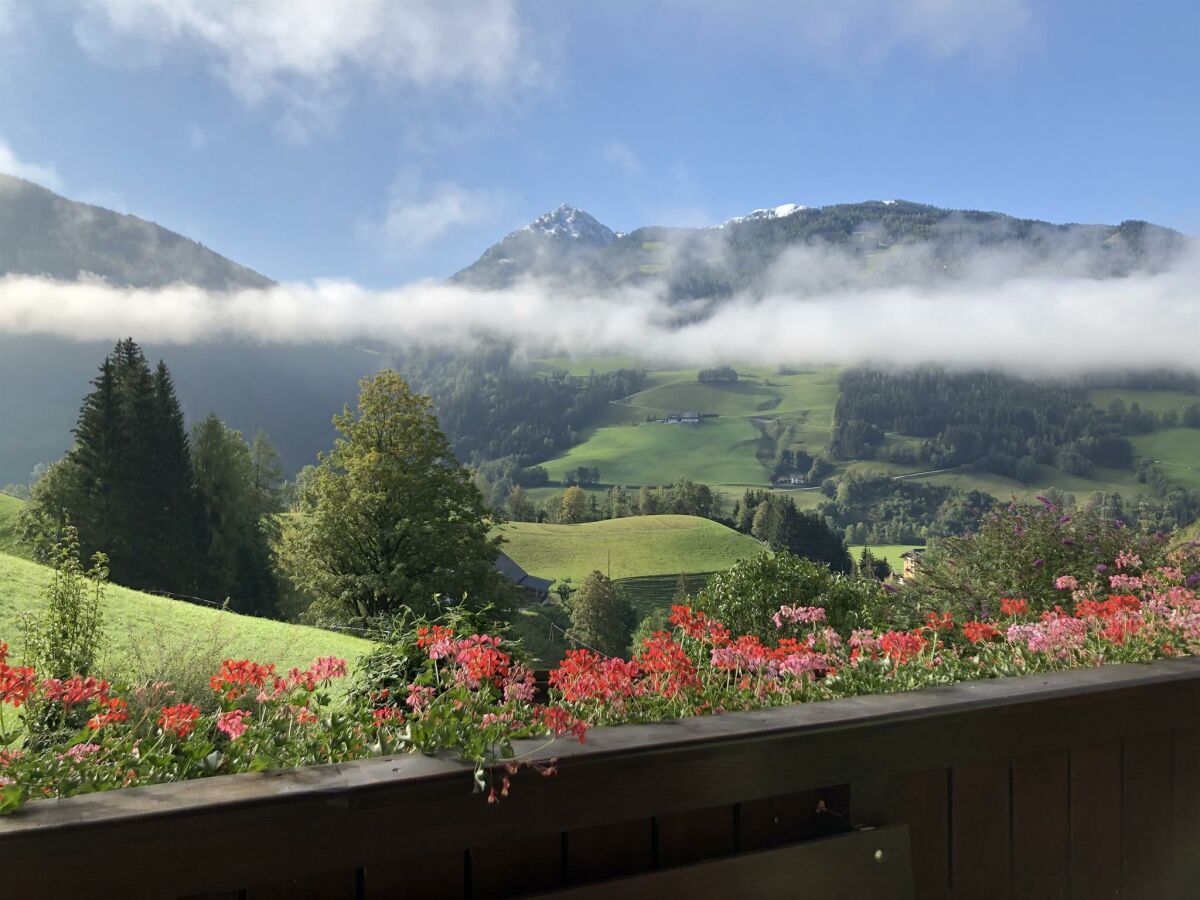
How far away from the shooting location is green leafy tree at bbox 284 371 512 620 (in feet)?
64.8

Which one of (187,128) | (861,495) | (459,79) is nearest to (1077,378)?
(861,495)

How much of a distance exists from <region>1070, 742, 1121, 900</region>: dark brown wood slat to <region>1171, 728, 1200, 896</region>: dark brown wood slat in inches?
9.5

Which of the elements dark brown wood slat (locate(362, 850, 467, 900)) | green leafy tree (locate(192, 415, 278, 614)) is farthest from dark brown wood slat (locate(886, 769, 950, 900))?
green leafy tree (locate(192, 415, 278, 614))

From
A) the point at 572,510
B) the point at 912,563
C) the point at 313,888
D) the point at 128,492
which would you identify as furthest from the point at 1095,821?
the point at 572,510

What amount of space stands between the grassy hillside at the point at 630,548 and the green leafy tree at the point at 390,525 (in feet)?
111

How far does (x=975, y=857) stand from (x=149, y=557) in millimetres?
30184

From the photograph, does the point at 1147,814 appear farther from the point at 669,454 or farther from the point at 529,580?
the point at 669,454

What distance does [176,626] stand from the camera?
9859mm

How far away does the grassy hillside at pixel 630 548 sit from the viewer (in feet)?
185

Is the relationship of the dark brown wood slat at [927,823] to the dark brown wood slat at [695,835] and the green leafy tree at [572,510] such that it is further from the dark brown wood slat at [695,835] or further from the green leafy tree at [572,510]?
the green leafy tree at [572,510]

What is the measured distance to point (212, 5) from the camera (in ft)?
170

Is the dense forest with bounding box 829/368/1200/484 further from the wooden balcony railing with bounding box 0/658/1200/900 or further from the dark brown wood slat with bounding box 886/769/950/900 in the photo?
the dark brown wood slat with bounding box 886/769/950/900

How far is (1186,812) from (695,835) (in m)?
1.56

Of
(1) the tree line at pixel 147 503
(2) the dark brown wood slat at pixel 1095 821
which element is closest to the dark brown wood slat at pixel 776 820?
(2) the dark brown wood slat at pixel 1095 821
